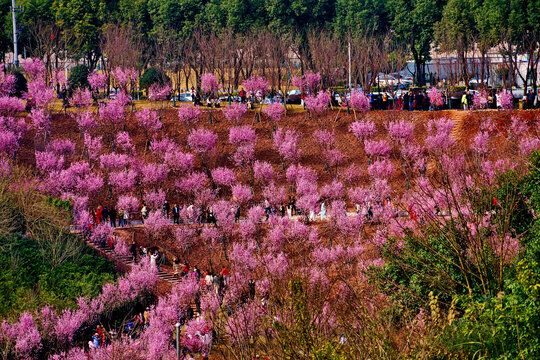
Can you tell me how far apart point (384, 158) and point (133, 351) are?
96.6 feet

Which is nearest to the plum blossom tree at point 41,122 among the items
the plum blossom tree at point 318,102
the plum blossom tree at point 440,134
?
the plum blossom tree at point 318,102

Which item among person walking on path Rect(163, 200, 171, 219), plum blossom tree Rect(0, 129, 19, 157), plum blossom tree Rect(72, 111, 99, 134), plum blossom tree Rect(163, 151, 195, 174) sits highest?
plum blossom tree Rect(72, 111, 99, 134)

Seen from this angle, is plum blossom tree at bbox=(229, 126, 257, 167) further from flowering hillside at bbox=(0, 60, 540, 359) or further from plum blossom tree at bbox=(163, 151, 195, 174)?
plum blossom tree at bbox=(163, 151, 195, 174)

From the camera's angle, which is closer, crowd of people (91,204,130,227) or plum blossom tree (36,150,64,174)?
crowd of people (91,204,130,227)

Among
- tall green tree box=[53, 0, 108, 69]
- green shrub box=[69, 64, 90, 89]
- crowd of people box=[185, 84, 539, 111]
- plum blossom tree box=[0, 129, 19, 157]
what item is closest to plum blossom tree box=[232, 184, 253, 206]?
crowd of people box=[185, 84, 539, 111]

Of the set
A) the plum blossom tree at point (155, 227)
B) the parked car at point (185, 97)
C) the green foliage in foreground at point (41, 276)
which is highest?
the parked car at point (185, 97)

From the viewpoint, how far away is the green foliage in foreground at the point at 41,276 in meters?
39.2

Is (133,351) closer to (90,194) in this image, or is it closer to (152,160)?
(90,194)

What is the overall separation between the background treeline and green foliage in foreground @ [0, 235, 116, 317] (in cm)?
2843

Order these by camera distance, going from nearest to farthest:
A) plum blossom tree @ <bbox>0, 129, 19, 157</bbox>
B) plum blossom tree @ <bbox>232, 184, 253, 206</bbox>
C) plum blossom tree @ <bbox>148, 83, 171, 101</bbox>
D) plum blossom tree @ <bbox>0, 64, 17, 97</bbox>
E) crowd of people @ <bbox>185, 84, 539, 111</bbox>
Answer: plum blossom tree @ <bbox>232, 184, 253, 206</bbox>
plum blossom tree @ <bbox>0, 129, 19, 157</bbox>
crowd of people @ <bbox>185, 84, 539, 111</bbox>
plum blossom tree @ <bbox>0, 64, 17, 97</bbox>
plum blossom tree @ <bbox>148, 83, 171, 101</bbox>

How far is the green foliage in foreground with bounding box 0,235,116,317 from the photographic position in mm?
39188

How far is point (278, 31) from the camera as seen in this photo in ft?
271

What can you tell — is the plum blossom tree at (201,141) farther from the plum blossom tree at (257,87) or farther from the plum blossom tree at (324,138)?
the plum blossom tree at (257,87)

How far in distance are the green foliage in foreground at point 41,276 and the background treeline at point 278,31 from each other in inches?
1119
